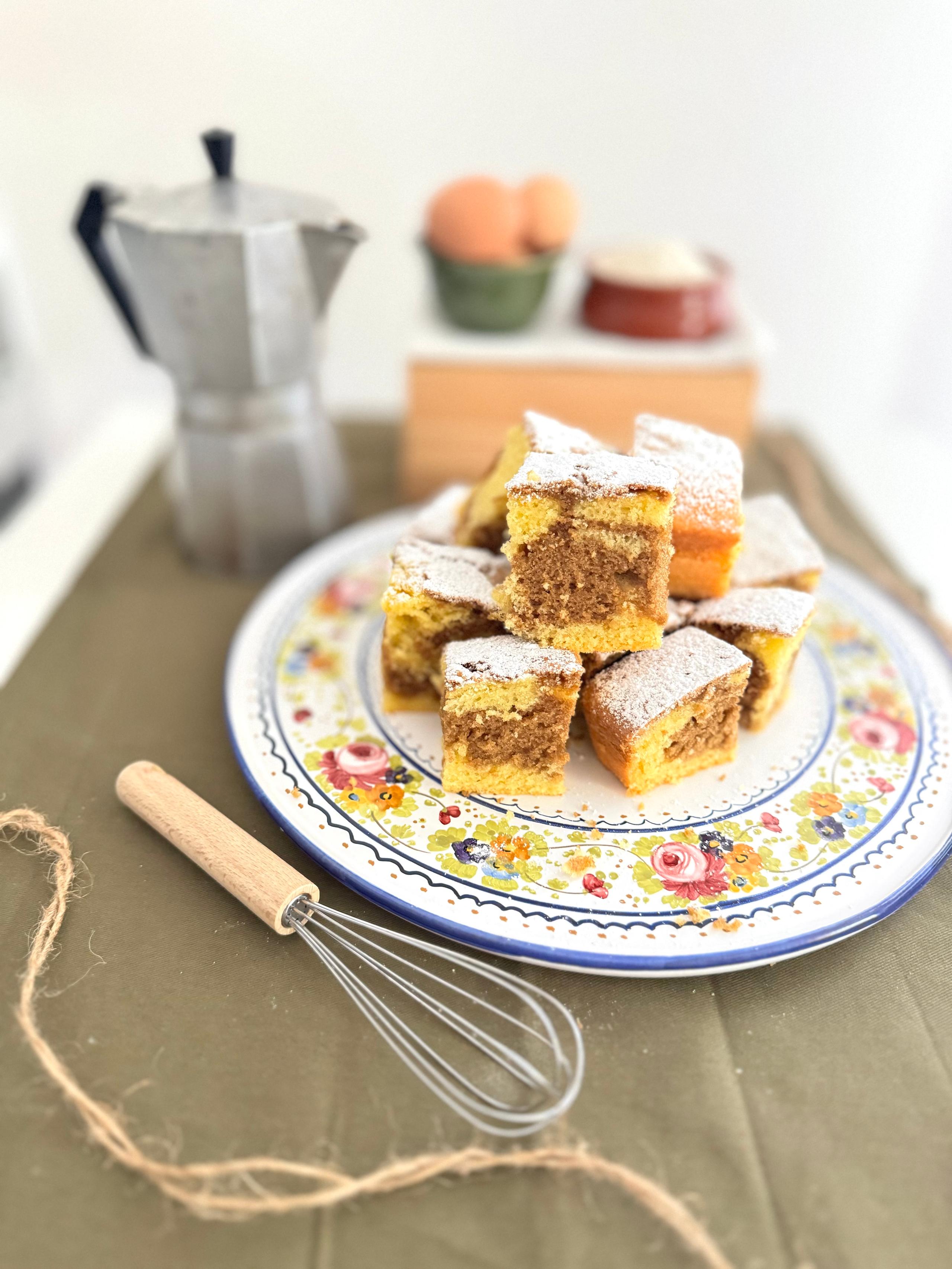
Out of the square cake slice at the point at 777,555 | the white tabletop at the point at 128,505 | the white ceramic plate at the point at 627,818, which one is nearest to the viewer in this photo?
the white ceramic plate at the point at 627,818

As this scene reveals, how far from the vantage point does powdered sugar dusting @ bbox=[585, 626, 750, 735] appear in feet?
3.51

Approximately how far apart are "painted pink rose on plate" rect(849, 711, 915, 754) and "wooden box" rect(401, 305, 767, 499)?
0.75 metres

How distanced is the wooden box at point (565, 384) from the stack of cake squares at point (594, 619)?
555 mm

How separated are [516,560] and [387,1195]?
0.65 m

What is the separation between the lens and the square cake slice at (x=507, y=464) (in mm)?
1146

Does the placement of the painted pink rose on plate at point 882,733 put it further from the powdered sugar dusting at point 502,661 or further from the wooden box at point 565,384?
the wooden box at point 565,384

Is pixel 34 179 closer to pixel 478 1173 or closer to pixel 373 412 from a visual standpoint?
pixel 373 412

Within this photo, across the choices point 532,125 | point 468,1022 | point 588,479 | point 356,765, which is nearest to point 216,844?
point 356,765

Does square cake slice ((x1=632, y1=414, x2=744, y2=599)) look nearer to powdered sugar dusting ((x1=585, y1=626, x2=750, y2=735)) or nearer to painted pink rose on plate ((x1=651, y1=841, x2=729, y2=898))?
powdered sugar dusting ((x1=585, y1=626, x2=750, y2=735))

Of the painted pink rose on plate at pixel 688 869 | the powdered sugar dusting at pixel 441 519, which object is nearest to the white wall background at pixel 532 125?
the powdered sugar dusting at pixel 441 519

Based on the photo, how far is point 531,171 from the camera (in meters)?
2.32

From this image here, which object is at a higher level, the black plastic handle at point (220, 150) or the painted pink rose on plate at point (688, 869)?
the black plastic handle at point (220, 150)

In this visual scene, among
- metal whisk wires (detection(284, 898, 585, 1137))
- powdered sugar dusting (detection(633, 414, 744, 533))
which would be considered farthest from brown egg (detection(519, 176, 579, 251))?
metal whisk wires (detection(284, 898, 585, 1137))

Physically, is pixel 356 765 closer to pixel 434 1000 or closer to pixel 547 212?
pixel 434 1000
